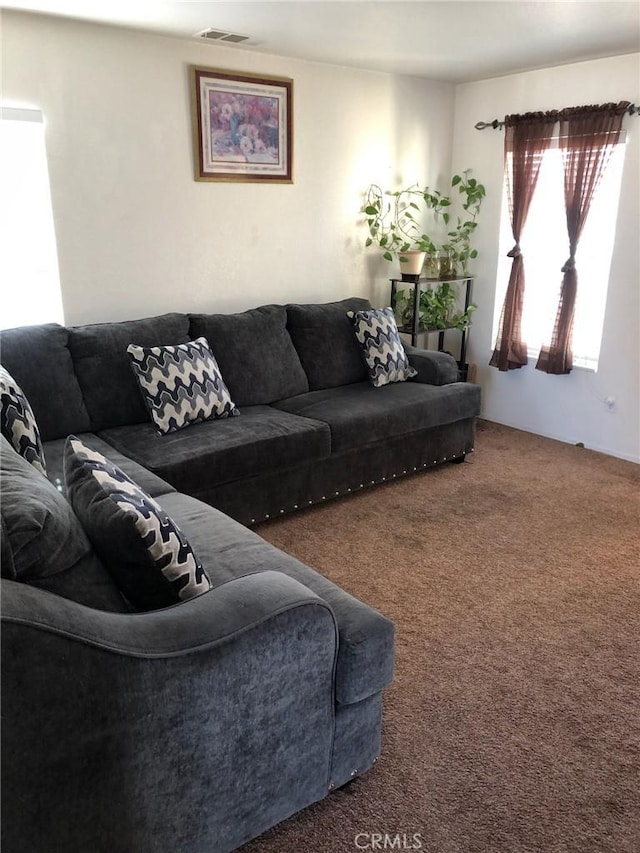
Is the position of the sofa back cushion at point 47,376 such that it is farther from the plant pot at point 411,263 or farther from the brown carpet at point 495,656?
the plant pot at point 411,263

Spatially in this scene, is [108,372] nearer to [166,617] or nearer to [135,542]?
[135,542]

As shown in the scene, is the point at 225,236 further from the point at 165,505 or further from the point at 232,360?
the point at 165,505

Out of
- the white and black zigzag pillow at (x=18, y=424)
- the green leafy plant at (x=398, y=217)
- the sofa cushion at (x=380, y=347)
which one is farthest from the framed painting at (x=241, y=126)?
the white and black zigzag pillow at (x=18, y=424)

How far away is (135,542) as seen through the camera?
144cm

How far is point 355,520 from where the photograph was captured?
10.8ft

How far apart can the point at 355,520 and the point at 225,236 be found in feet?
5.99

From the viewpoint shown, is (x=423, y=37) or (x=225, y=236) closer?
(x=423, y=37)

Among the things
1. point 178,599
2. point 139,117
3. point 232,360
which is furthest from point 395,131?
point 178,599

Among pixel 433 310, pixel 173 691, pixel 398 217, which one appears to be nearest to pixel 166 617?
pixel 173 691

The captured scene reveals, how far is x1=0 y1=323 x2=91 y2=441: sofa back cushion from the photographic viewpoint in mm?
2893

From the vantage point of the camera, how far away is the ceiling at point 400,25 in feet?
9.13

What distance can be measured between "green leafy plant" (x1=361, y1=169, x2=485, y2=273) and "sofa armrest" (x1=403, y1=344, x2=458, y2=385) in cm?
78

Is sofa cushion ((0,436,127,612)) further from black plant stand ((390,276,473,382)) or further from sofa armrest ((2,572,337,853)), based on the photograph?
black plant stand ((390,276,473,382))

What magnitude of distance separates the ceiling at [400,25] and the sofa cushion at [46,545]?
2318 millimetres
